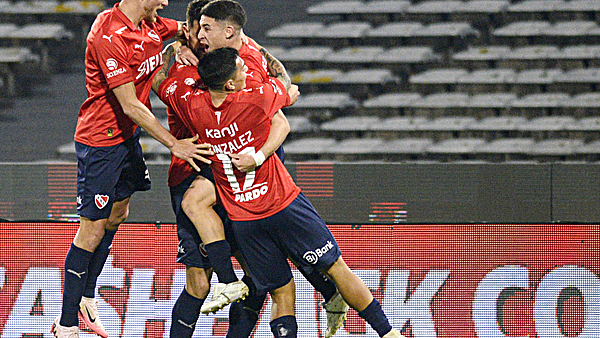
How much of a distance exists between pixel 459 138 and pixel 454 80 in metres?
0.70

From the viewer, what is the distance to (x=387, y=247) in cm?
434

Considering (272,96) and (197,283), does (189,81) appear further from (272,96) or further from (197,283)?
(197,283)

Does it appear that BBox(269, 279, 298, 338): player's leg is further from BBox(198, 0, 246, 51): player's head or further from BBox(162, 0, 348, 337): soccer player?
BBox(198, 0, 246, 51): player's head

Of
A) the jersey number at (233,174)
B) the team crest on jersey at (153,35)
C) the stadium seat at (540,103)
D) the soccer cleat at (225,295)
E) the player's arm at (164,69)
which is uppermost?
the team crest on jersey at (153,35)

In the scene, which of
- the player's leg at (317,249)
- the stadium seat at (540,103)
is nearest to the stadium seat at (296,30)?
the stadium seat at (540,103)

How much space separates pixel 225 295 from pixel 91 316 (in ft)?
2.76

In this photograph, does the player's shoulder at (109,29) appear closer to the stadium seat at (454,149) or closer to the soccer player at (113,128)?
the soccer player at (113,128)

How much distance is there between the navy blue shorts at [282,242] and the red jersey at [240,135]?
4 centimetres

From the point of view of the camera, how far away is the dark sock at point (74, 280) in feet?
12.1

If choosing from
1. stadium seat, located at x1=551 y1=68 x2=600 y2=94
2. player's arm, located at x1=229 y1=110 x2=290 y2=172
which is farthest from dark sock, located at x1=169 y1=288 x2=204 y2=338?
stadium seat, located at x1=551 y1=68 x2=600 y2=94

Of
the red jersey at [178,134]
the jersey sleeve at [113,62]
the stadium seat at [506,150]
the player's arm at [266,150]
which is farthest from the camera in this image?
the stadium seat at [506,150]

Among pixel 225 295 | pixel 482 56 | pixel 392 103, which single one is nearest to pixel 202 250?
pixel 225 295

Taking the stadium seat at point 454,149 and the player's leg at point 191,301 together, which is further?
the stadium seat at point 454,149

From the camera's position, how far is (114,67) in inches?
136
